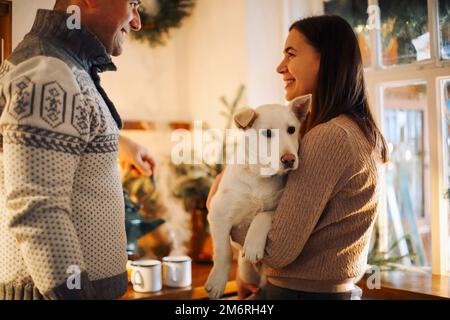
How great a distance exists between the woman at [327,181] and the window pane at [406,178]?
3.41 ft

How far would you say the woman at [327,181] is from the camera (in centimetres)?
113

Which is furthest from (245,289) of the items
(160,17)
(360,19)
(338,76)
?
(160,17)

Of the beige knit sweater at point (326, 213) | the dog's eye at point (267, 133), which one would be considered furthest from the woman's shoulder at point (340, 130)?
the dog's eye at point (267, 133)

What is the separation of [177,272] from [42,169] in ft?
4.26

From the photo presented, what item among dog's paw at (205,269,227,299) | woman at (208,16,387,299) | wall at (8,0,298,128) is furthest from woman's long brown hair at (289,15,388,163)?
wall at (8,0,298,128)

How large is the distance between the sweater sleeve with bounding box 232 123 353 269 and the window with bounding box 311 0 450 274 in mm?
1069

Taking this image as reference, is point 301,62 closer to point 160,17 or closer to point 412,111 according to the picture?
point 412,111

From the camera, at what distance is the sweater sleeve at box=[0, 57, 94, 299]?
0.84 metres

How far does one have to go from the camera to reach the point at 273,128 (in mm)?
1218

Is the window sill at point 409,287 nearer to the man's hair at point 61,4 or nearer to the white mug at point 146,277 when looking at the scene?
the white mug at point 146,277

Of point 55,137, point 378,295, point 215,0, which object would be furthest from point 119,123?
point 215,0

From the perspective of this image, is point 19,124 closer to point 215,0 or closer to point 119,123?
point 119,123

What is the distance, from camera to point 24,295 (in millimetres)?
926
